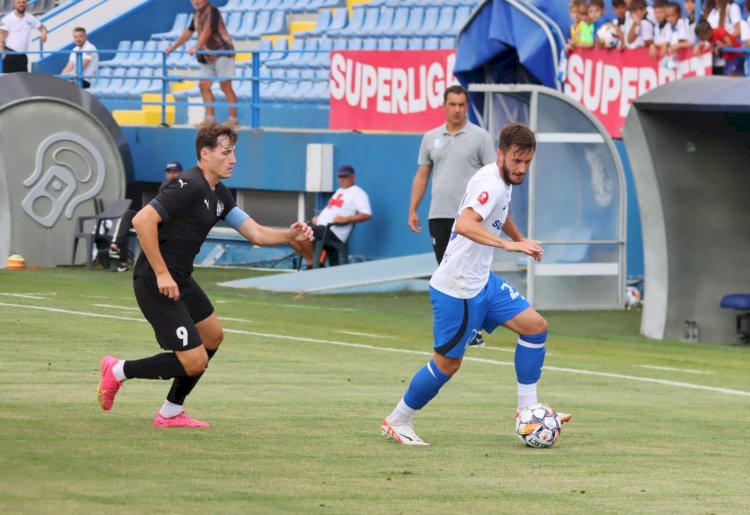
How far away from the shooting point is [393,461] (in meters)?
8.43

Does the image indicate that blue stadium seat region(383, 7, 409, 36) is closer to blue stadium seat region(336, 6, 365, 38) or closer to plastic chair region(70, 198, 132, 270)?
blue stadium seat region(336, 6, 365, 38)

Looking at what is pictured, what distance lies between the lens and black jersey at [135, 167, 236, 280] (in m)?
8.78

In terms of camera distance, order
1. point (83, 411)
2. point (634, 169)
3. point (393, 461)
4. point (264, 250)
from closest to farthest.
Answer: point (393, 461) < point (83, 411) < point (634, 169) < point (264, 250)

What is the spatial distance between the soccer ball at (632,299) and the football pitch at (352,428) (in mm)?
3085

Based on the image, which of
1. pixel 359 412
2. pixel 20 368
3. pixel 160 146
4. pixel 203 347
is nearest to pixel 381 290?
pixel 160 146

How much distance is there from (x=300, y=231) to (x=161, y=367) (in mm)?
1081

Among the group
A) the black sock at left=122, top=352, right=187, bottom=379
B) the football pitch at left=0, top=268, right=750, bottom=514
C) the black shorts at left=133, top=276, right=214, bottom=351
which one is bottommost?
the football pitch at left=0, top=268, right=750, bottom=514

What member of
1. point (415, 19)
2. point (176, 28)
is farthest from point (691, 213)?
point (176, 28)

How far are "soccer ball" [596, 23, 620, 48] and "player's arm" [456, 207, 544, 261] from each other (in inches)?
483

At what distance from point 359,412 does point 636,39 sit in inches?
439

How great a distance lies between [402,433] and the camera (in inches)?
356

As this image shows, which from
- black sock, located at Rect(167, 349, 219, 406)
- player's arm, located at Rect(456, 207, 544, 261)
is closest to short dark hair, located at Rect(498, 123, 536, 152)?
player's arm, located at Rect(456, 207, 544, 261)

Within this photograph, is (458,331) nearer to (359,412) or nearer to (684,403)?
(359,412)

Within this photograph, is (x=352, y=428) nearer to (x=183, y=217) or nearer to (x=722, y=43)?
(x=183, y=217)
